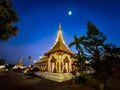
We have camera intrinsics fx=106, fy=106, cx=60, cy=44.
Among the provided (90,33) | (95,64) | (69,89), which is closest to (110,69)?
(95,64)

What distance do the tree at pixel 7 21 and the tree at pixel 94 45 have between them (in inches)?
556

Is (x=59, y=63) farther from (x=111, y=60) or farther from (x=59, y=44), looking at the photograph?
(x=111, y=60)

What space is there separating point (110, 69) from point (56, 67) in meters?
10.6

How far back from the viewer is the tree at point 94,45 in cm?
1818

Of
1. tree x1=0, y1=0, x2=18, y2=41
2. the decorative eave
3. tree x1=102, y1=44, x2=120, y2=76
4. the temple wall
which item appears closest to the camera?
tree x1=0, y1=0, x2=18, y2=41

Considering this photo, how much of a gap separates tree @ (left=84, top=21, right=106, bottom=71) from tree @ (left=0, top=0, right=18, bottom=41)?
46.3 feet

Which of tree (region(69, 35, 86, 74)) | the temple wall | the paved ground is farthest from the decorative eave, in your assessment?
the paved ground

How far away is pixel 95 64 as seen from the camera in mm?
18078

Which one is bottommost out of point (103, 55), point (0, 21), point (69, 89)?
point (69, 89)

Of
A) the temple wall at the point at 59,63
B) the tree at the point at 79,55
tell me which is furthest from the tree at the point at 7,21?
the temple wall at the point at 59,63

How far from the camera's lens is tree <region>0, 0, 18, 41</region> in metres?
7.19

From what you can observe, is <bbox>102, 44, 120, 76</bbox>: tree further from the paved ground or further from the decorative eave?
the decorative eave

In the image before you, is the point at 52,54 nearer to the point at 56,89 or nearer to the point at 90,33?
the point at 90,33

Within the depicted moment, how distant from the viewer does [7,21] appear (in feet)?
24.4
